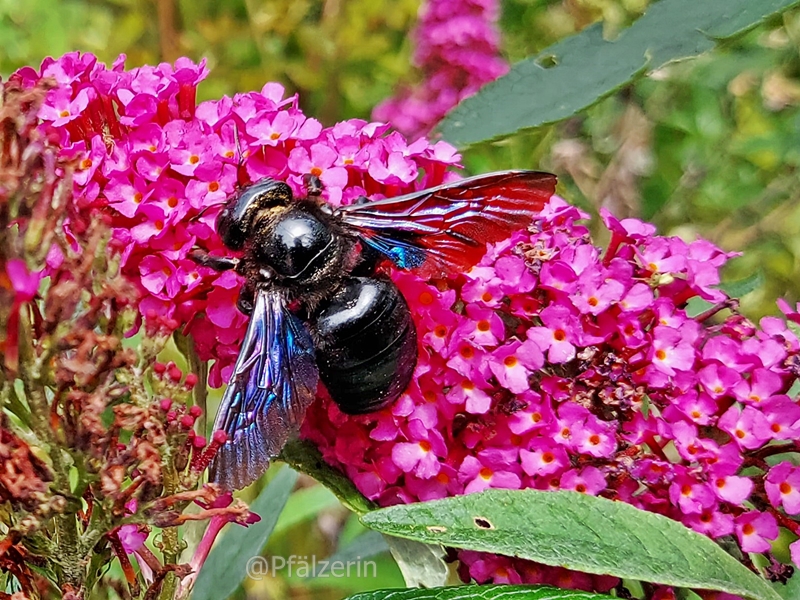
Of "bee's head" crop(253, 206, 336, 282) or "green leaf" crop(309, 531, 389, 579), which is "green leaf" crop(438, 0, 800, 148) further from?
"green leaf" crop(309, 531, 389, 579)

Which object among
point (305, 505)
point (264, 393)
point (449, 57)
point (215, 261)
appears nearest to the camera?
point (264, 393)

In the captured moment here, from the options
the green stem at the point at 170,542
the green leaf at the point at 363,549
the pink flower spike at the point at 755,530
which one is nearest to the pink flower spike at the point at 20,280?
the green stem at the point at 170,542

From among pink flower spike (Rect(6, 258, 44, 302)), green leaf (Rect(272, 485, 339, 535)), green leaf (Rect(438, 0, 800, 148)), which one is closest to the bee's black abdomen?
green leaf (Rect(438, 0, 800, 148))

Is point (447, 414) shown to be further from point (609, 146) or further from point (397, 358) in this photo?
point (609, 146)

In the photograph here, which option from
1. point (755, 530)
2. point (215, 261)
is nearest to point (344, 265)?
point (215, 261)

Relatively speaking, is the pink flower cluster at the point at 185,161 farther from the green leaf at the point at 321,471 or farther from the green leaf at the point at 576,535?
the green leaf at the point at 576,535

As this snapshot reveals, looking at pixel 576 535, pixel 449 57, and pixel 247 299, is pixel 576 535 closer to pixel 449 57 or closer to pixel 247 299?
pixel 247 299
